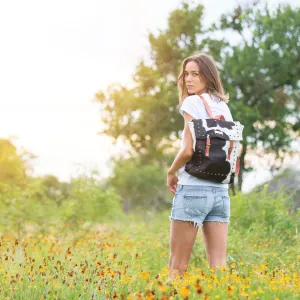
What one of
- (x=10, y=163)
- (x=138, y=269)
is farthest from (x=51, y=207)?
(x=138, y=269)

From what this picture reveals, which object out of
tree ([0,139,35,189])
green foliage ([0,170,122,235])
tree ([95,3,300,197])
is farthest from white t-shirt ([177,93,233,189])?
tree ([95,3,300,197])

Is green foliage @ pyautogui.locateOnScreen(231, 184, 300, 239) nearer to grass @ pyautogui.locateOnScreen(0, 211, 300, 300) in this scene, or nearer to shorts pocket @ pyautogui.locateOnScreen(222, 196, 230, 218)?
grass @ pyautogui.locateOnScreen(0, 211, 300, 300)

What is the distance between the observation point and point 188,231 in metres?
4.30

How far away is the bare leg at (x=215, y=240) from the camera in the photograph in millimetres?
4469

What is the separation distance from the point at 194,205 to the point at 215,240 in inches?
18.7

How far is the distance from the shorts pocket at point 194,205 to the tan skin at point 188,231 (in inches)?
4.1

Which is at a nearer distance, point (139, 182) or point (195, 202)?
point (195, 202)

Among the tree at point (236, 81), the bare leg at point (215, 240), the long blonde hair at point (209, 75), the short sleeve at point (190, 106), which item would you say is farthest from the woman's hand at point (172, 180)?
the tree at point (236, 81)

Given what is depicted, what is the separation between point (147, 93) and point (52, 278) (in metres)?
21.0

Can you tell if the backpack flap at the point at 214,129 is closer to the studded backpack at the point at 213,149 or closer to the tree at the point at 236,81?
the studded backpack at the point at 213,149

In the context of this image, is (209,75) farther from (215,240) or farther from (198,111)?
(215,240)

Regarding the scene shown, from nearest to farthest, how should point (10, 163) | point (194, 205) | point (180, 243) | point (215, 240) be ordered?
point (194, 205) → point (180, 243) → point (215, 240) → point (10, 163)

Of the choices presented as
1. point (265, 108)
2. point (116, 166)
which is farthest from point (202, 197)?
point (116, 166)

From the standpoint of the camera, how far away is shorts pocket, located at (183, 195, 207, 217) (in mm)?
4238
